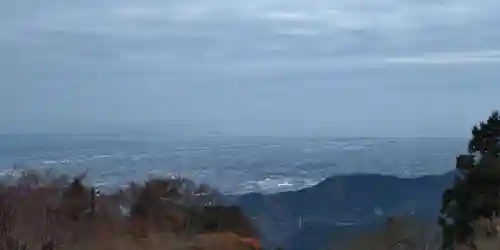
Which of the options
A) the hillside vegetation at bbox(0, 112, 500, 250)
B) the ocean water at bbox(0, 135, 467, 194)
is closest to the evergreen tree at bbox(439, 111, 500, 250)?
the hillside vegetation at bbox(0, 112, 500, 250)

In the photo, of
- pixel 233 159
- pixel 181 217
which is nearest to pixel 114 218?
pixel 181 217

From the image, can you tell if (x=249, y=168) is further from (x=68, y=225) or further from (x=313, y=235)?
(x=68, y=225)

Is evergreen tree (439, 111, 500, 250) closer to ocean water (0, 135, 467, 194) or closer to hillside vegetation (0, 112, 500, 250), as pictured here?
hillside vegetation (0, 112, 500, 250)

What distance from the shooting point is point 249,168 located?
38656mm

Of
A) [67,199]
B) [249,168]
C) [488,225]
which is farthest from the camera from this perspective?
[249,168]

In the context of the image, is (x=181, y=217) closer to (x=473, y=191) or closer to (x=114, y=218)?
(x=114, y=218)

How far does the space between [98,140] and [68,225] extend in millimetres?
21543

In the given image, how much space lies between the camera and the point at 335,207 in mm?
31359

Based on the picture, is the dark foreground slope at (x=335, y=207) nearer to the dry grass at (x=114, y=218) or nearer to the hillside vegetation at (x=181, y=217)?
the hillside vegetation at (x=181, y=217)

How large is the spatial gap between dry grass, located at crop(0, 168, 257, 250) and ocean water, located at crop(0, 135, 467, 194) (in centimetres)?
128

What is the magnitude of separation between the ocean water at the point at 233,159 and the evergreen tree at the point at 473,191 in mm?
3865

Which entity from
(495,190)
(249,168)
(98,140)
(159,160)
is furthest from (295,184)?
(495,190)

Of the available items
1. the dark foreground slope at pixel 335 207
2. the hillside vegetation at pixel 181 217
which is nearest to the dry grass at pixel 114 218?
the hillside vegetation at pixel 181 217

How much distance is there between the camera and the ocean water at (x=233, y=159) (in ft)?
Answer: 99.5
